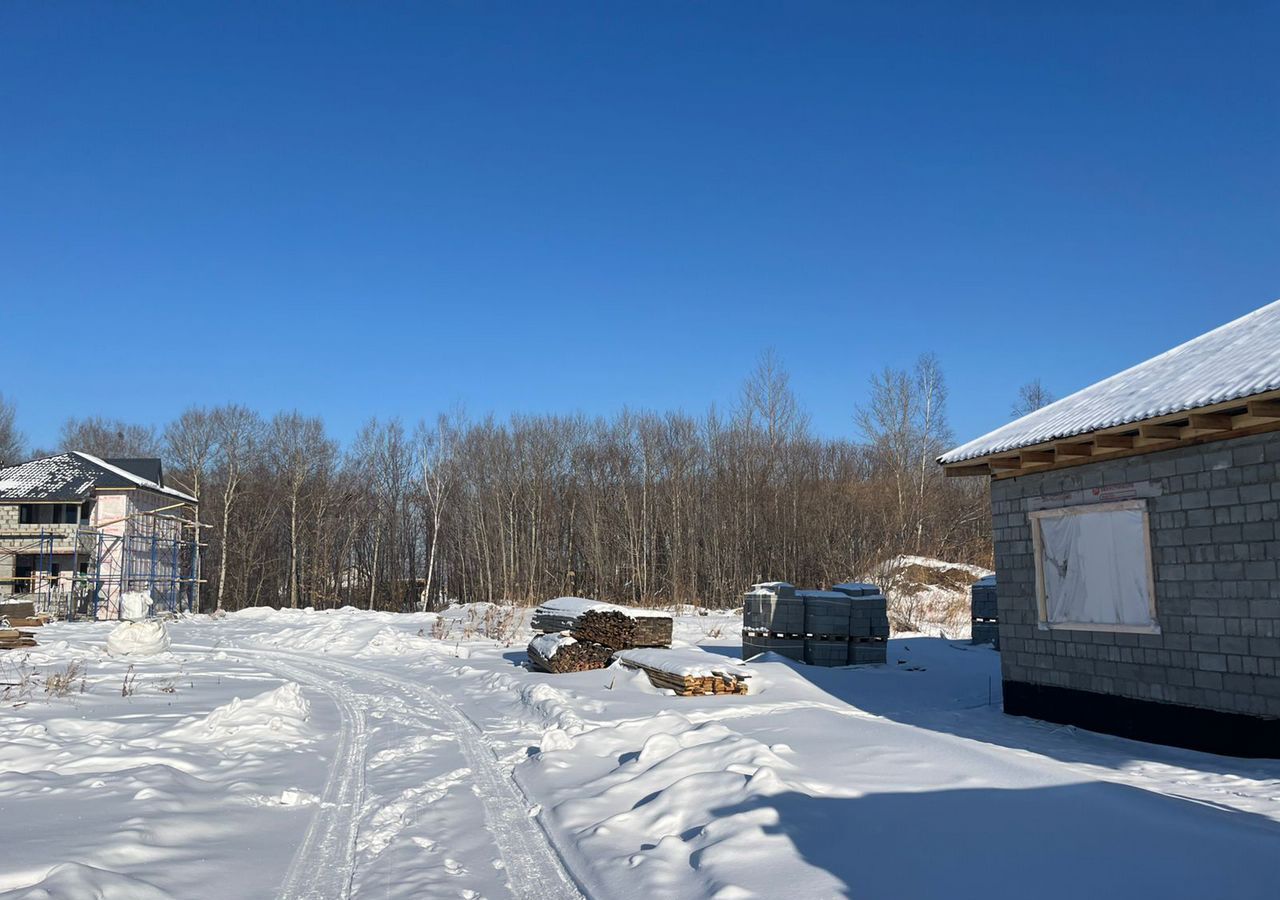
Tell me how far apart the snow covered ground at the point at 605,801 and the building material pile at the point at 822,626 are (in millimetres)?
3785

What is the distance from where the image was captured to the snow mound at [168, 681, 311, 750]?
10391mm

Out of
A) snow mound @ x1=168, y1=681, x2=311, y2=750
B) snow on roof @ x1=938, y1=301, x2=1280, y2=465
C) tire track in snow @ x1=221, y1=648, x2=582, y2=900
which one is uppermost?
snow on roof @ x1=938, y1=301, x2=1280, y2=465

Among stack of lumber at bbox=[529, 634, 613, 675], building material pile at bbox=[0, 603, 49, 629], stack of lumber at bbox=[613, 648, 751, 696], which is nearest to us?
stack of lumber at bbox=[613, 648, 751, 696]

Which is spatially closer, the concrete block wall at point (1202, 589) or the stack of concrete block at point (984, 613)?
the concrete block wall at point (1202, 589)

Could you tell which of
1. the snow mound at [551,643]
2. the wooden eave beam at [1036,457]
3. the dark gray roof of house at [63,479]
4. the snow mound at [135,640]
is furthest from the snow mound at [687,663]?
the dark gray roof of house at [63,479]

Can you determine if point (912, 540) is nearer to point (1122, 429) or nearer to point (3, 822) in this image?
point (1122, 429)

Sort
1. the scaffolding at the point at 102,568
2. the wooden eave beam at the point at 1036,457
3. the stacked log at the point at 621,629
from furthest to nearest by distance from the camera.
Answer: the scaffolding at the point at 102,568 → the stacked log at the point at 621,629 → the wooden eave beam at the point at 1036,457

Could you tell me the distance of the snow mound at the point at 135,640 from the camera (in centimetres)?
2091

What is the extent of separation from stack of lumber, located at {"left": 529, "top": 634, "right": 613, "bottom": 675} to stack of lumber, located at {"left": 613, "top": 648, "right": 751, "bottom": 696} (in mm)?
2858

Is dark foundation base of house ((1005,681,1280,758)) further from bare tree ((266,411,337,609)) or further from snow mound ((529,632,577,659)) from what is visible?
bare tree ((266,411,337,609))

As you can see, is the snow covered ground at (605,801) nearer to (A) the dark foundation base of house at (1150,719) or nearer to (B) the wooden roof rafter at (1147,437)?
(A) the dark foundation base of house at (1150,719)

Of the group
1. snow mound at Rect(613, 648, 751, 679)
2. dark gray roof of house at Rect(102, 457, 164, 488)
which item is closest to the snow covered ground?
snow mound at Rect(613, 648, 751, 679)

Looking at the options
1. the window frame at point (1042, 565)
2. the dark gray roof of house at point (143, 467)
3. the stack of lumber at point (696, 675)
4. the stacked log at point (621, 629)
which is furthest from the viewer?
the dark gray roof of house at point (143, 467)

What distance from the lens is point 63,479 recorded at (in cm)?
3909
